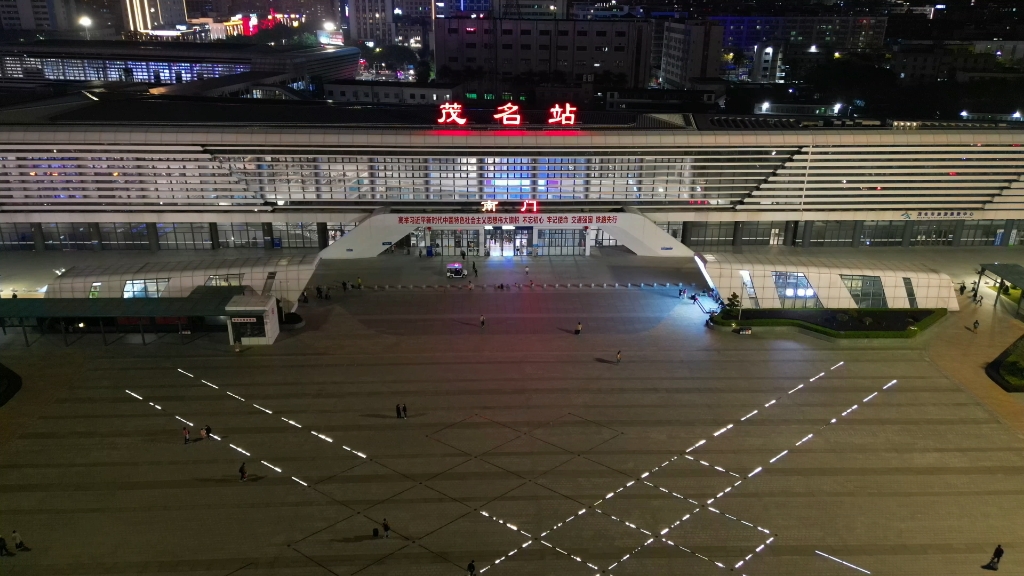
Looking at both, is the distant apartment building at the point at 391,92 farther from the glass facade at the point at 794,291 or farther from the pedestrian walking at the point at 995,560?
the pedestrian walking at the point at 995,560

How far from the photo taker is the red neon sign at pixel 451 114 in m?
65.8

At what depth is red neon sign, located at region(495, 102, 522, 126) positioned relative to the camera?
65.9 m

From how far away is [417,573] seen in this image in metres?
31.3

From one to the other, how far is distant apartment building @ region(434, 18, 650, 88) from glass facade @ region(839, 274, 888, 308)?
3712 inches

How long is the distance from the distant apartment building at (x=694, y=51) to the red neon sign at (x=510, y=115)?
9506cm

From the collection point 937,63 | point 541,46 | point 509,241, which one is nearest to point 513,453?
point 509,241

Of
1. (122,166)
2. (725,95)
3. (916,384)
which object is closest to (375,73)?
(725,95)

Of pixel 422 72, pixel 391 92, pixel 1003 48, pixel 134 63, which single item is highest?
pixel 1003 48

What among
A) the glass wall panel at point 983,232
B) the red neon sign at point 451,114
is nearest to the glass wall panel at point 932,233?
the glass wall panel at point 983,232

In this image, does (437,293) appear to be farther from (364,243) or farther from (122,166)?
(122,166)

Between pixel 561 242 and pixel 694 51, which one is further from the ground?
pixel 694 51

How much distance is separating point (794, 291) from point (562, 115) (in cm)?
2611

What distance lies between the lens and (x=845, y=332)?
53.3 m

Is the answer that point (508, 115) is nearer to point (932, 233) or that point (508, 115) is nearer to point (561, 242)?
point (561, 242)
